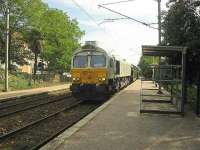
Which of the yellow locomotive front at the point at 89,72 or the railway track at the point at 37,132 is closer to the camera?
the railway track at the point at 37,132

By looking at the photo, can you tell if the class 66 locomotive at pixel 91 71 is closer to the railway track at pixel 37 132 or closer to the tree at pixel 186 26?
the railway track at pixel 37 132

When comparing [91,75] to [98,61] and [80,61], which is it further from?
[80,61]

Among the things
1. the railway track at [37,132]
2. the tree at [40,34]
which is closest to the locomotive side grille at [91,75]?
the railway track at [37,132]

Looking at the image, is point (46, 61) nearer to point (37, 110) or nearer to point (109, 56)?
point (109, 56)

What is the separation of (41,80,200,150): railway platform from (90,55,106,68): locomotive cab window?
9.56 metres

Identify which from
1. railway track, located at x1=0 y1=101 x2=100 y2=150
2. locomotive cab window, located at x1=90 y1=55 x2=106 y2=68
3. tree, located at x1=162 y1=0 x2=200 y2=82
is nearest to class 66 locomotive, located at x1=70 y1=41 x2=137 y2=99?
locomotive cab window, located at x1=90 y1=55 x2=106 y2=68

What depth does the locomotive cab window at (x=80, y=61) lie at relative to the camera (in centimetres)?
2677

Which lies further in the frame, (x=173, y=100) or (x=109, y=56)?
(x=109, y=56)

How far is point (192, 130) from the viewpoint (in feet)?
44.0

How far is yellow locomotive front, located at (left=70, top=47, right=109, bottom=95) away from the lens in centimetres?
2606

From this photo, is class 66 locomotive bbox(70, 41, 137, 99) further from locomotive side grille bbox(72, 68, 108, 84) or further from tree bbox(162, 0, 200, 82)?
tree bbox(162, 0, 200, 82)

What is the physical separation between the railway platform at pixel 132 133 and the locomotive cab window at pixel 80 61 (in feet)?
32.0

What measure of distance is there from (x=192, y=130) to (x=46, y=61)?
160 ft

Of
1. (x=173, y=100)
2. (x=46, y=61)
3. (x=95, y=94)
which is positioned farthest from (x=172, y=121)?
(x=46, y=61)
